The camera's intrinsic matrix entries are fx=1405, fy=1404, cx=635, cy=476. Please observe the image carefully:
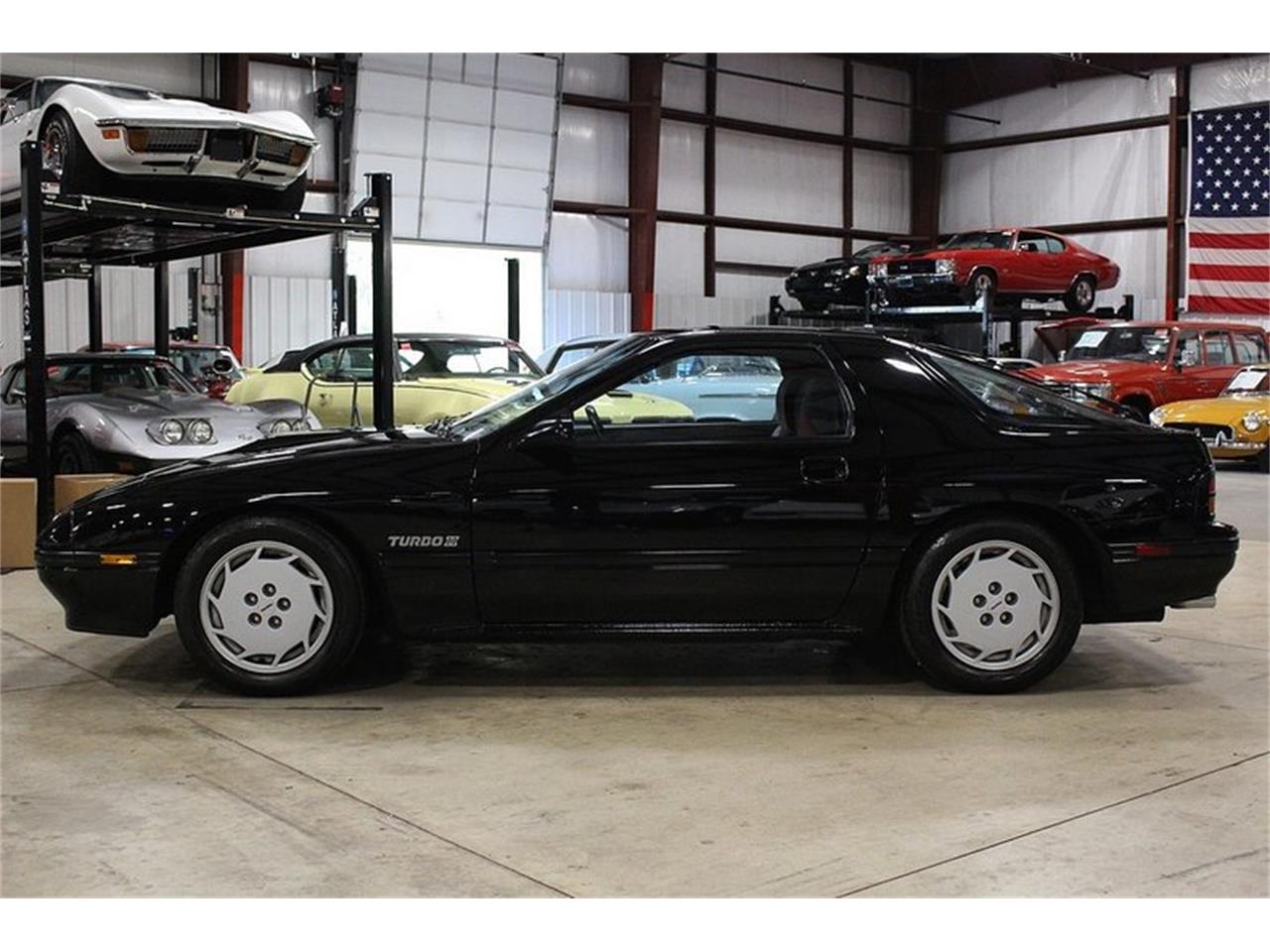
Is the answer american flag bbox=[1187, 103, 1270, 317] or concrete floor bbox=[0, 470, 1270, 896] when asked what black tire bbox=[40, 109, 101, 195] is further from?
american flag bbox=[1187, 103, 1270, 317]

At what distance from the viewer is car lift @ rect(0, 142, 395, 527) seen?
755 centimetres

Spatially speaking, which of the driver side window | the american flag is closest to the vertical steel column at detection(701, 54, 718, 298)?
the american flag

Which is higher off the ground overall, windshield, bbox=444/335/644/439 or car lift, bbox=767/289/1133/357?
car lift, bbox=767/289/1133/357

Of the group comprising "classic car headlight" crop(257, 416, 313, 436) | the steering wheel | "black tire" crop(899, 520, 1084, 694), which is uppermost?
the steering wheel

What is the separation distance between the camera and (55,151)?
815cm

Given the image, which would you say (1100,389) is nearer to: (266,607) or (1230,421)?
(1230,421)

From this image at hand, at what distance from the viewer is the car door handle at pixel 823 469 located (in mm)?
4562

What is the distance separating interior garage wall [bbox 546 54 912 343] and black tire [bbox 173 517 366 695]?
19428mm

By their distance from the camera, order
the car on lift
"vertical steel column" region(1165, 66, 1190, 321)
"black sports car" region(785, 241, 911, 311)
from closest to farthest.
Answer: the car on lift → "black sports car" region(785, 241, 911, 311) → "vertical steel column" region(1165, 66, 1190, 321)

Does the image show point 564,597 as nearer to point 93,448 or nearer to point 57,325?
point 93,448

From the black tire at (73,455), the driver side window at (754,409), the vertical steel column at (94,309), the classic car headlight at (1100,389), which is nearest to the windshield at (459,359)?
the black tire at (73,455)

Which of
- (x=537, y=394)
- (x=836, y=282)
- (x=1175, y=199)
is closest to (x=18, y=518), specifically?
(x=537, y=394)

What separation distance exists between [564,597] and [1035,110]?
25.4 meters

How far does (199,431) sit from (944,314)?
1312 centimetres
